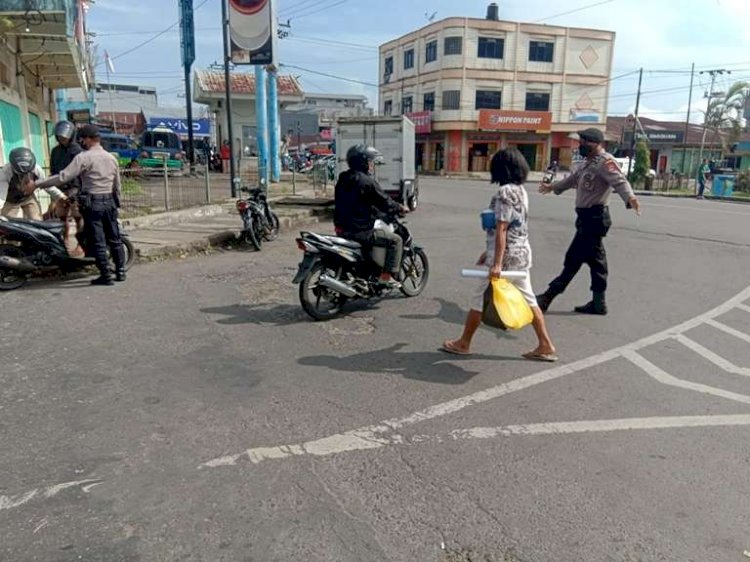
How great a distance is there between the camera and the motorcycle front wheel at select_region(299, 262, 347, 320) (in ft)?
19.2

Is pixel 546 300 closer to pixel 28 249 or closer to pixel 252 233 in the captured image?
pixel 252 233

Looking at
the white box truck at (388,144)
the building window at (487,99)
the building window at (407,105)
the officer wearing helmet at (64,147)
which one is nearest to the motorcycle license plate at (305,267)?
the officer wearing helmet at (64,147)

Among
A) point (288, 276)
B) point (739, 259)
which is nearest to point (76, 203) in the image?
point (288, 276)

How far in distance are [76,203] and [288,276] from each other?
8.98 feet

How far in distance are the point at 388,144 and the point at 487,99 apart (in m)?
32.3

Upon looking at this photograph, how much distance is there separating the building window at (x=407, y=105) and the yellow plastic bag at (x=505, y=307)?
49388 mm

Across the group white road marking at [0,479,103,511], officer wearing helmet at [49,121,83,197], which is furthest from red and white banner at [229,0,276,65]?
white road marking at [0,479,103,511]

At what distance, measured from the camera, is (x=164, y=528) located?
267 cm

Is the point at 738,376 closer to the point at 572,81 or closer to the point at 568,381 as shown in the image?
the point at 568,381

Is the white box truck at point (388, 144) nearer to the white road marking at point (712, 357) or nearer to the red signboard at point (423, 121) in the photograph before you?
the white road marking at point (712, 357)

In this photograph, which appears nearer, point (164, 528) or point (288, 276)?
point (164, 528)

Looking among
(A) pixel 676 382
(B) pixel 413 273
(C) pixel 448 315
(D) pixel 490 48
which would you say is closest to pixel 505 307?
(A) pixel 676 382

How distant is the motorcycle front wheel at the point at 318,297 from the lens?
586cm

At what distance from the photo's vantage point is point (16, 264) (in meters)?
6.78
